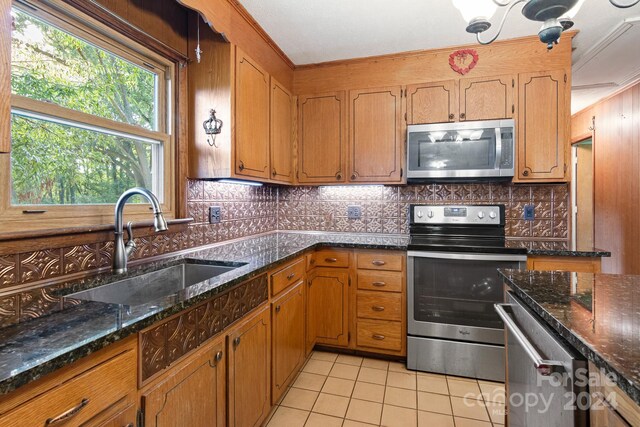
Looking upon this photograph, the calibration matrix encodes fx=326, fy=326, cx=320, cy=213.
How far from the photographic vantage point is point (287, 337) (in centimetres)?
199

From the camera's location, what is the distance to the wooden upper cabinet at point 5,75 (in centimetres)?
81

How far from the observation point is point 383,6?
2057 millimetres

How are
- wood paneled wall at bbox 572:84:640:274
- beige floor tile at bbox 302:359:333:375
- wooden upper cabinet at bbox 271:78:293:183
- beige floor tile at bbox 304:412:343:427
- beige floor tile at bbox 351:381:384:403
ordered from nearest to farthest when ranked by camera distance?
beige floor tile at bbox 304:412:343:427
beige floor tile at bbox 351:381:384:403
beige floor tile at bbox 302:359:333:375
wooden upper cabinet at bbox 271:78:293:183
wood paneled wall at bbox 572:84:640:274

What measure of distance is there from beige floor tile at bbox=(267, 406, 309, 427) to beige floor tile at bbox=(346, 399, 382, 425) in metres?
0.26

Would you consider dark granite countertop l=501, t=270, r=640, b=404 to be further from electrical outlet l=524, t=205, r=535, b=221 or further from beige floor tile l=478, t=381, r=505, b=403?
electrical outlet l=524, t=205, r=535, b=221

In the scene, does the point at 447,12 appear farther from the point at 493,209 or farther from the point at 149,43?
the point at 149,43

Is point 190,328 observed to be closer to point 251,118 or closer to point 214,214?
point 214,214

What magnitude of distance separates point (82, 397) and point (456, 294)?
7.09ft

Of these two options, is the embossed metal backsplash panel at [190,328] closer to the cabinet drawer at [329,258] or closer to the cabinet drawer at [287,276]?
the cabinet drawer at [287,276]

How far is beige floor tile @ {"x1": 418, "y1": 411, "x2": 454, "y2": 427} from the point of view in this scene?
177 centimetres

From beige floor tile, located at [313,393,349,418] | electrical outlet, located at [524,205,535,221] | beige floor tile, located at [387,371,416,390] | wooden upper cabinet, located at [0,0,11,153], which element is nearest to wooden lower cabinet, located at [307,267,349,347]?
beige floor tile, located at [387,371,416,390]

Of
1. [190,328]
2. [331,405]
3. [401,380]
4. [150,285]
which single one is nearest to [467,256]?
[401,380]

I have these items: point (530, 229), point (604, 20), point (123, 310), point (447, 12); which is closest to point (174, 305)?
point (123, 310)

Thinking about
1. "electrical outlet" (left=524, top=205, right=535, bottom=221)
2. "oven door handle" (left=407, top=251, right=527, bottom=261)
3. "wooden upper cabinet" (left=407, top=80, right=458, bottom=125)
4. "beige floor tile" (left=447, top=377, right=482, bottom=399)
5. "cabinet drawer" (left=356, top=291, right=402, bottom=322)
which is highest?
"wooden upper cabinet" (left=407, top=80, right=458, bottom=125)
